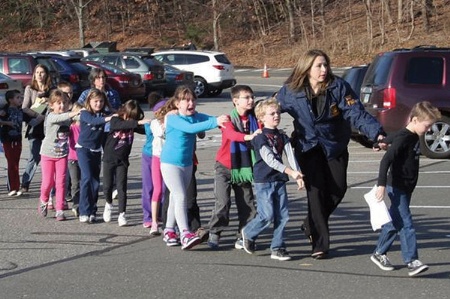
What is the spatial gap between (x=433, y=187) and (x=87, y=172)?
477 cm

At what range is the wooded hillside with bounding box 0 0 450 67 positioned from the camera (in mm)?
49250

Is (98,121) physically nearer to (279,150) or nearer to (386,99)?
(279,150)

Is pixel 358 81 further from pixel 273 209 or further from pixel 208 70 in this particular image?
pixel 208 70

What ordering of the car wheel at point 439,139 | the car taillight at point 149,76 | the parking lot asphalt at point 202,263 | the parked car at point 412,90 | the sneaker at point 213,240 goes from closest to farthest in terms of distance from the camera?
the parking lot asphalt at point 202,263
the sneaker at point 213,240
the parked car at point 412,90
the car wheel at point 439,139
the car taillight at point 149,76

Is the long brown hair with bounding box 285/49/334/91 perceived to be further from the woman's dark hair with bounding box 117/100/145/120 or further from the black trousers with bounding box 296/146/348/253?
the woman's dark hair with bounding box 117/100/145/120

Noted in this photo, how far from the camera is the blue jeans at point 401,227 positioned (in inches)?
311

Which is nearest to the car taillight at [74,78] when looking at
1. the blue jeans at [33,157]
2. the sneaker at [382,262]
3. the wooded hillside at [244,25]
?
the blue jeans at [33,157]

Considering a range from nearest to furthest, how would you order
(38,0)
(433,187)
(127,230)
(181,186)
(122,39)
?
(181,186)
(127,230)
(433,187)
(122,39)
(38,0)

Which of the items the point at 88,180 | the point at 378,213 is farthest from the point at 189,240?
the point at 88,180

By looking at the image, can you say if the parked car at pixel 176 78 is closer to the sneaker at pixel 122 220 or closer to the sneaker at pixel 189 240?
the sneaker at pixel 122 220

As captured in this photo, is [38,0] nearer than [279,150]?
No

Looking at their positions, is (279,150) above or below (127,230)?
above

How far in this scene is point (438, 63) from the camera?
16.8 m

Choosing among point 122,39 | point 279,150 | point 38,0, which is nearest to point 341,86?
point 279,150
